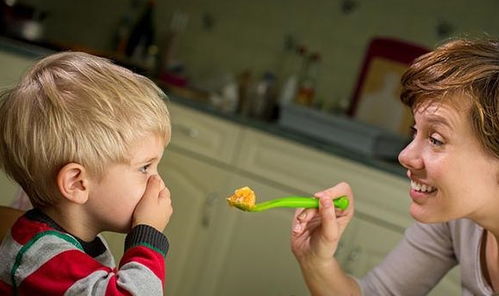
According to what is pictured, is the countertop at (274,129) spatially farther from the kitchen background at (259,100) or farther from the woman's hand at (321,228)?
the woman's hand at (321,228)

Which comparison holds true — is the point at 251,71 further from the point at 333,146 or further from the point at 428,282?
the point at 428,282

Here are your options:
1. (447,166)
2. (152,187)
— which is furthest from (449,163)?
(152,187)

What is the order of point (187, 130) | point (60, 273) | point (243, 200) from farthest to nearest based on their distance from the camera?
point (187, 130)
point (243, 200)
point (60, 273)

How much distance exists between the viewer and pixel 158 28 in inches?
→ 129

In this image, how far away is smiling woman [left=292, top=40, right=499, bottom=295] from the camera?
3.71 feet

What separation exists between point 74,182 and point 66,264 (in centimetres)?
12

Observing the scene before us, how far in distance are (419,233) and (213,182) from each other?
1.12 metres

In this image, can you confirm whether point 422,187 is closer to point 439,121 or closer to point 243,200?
point 439,121

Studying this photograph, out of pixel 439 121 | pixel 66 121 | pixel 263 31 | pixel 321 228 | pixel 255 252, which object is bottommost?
pixel 255 252

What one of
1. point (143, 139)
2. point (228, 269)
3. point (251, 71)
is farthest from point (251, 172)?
point (143, 139)

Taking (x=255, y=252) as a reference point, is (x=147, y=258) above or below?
above

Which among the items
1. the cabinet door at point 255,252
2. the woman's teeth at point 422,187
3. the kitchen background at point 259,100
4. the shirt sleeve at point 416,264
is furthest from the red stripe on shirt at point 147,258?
the cabinet door at point 255,252

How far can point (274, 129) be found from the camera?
243cm

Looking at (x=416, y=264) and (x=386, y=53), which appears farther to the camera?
(x=386, y=53)
